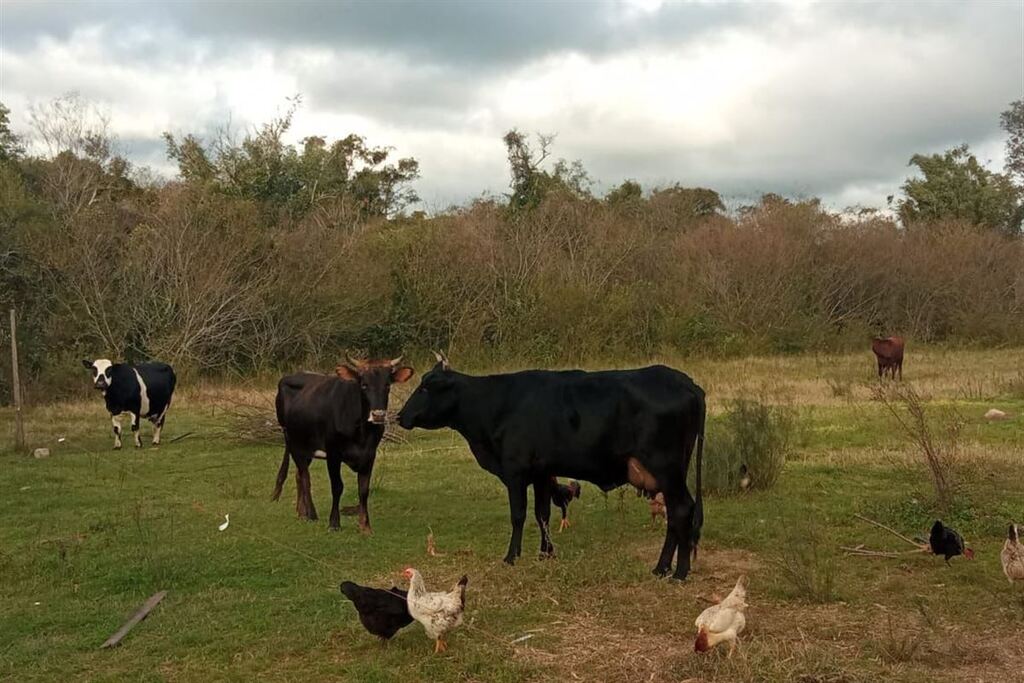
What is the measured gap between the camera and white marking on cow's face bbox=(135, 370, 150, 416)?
48.6 feet

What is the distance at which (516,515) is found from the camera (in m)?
7.16

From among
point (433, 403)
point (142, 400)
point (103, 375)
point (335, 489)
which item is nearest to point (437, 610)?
point (433, 403)

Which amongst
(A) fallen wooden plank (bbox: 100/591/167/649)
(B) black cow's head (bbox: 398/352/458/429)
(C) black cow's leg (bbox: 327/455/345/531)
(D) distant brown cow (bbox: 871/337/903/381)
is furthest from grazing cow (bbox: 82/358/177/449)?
(D) distant brown cow (bbox: 871/337/903/381)

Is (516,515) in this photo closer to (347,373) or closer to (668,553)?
(668,553)

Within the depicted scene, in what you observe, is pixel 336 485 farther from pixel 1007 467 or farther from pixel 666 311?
pixel 666 311

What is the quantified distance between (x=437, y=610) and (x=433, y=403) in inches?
110

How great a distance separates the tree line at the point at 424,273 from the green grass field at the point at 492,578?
12.1 metres

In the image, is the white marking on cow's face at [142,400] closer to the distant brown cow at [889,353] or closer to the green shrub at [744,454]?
the green shrub at [744,454]

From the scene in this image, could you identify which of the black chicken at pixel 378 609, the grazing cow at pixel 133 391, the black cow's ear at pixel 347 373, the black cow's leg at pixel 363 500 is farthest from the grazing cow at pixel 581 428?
the grazing cow at pixel 133 391

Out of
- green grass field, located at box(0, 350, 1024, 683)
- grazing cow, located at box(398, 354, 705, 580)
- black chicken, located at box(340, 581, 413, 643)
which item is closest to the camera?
green grass field, located at box(0, 350, 1024, 683)

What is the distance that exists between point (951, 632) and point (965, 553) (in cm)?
160

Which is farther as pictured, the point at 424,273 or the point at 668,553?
the point at 424,273

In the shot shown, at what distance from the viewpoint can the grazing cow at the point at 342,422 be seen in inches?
328

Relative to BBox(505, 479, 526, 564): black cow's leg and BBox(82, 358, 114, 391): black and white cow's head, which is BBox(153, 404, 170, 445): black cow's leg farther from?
BBox(505, 479, 526, 564): black cow's leg
